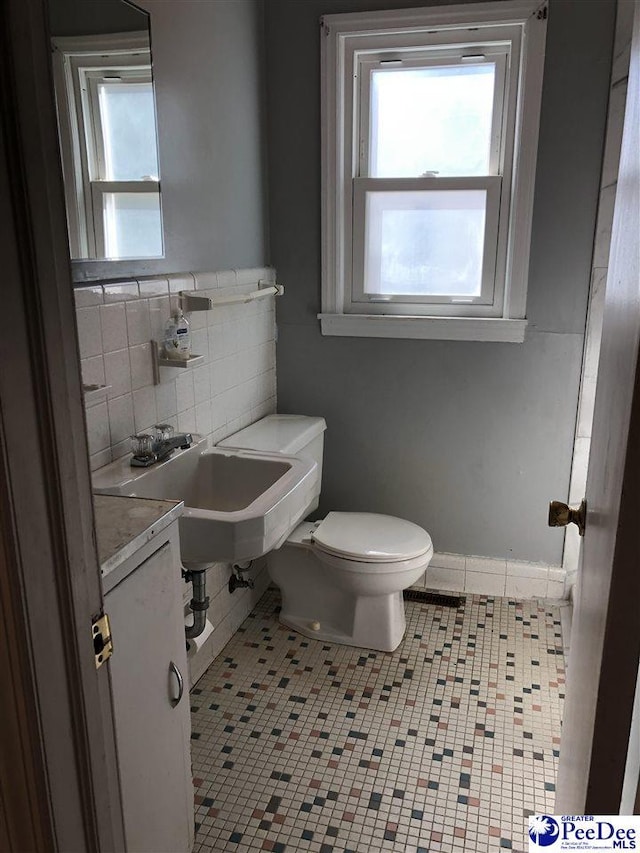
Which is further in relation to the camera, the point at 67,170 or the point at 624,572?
the point at 67,170

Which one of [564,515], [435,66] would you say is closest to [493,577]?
[564,515]

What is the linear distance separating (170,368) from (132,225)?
42cm

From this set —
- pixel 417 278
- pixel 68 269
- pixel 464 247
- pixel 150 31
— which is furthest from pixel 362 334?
pixel 68 269

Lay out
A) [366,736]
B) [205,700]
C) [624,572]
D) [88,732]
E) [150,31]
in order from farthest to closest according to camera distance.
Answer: [205,700], [366,736], [150,31], [88,732], [624,572]

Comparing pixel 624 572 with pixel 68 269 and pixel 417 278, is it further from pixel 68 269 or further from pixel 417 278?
pixel 417 278

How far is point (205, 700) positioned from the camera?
2178mm

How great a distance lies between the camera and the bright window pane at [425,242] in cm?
259

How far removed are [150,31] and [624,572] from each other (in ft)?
5.92

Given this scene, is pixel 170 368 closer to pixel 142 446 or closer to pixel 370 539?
pixel 142 446

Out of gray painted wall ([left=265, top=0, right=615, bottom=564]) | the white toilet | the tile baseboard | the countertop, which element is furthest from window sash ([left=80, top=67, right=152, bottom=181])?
the tile baseboard

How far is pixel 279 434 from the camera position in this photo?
97.2 inches

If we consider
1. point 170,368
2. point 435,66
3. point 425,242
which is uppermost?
point 435,66

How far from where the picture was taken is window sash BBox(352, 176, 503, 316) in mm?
2551

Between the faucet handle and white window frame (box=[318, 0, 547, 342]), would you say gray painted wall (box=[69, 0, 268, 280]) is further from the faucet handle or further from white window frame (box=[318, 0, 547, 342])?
the faucet handle
